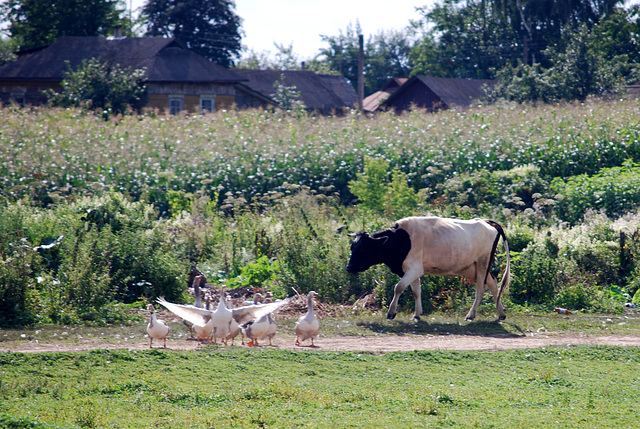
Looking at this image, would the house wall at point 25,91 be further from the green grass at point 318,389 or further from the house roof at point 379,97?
the green grass at point 318,389

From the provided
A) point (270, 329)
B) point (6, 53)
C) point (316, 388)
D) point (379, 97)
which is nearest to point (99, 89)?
point (270, 329)

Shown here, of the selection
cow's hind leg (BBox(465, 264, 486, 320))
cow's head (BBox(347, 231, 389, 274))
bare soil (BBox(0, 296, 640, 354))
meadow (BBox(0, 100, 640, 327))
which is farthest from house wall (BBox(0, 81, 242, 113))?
bare soil (BBox(0, 296, 640, 354))

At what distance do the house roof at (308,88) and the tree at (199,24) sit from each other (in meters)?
5.17

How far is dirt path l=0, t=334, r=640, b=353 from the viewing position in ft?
32.2

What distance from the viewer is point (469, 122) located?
86.2 feet

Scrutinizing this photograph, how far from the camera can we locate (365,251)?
12.5 meters

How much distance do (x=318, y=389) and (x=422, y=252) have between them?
16.9ft

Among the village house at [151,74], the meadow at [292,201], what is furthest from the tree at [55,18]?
the meadow at [292,201]

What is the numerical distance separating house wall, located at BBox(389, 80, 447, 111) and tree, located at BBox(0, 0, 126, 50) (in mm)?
25970

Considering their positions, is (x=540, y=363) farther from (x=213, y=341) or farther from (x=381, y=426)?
(x=213, y=341)

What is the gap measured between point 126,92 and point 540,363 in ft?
108

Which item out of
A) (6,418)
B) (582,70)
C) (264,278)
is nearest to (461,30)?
(582,70)

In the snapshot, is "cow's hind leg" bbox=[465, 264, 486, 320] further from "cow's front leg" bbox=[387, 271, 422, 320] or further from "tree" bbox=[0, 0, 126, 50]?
"tree" bbox=[0, 0, 126, 50]

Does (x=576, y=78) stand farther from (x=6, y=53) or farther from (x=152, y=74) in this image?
(x=6, y=53)
